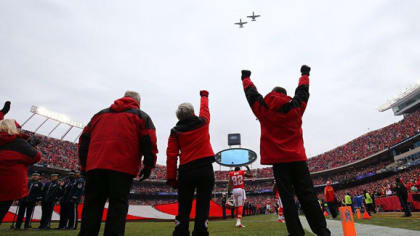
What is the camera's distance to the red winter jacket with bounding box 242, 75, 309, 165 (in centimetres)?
327

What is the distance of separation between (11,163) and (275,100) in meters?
4.32

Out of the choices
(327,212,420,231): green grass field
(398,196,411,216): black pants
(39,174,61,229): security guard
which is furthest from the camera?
(398,196,411,216): black pants

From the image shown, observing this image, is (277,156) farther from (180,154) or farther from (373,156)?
(373,156)

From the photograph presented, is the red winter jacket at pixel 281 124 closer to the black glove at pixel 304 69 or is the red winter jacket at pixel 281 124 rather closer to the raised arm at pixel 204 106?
the black glove at pixel 304 69

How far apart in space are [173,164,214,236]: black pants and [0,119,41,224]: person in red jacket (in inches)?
111

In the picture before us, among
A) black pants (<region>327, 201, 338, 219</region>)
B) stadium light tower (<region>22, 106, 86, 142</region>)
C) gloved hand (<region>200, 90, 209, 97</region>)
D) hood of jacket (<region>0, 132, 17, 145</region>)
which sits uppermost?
stadium light tower (<region>22, 106, 86, 142</region>)

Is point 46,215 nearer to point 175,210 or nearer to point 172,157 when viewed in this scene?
point 172,157

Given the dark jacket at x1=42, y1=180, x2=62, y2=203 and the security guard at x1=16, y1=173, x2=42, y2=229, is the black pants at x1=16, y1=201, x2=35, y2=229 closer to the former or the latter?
the security guard at x1=16, y1=173, x2=42, y2=229

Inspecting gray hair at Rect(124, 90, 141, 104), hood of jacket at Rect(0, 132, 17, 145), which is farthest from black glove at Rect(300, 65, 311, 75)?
hood of jacket at Rect(0, 132, 17, 145)

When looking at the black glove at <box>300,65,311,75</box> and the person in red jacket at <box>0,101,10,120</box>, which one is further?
the person in red jacket at <box>0,101,10,120</box>

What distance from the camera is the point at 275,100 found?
3426mm

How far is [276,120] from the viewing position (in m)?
3.38

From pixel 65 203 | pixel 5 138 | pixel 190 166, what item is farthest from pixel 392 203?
pixel 5 138

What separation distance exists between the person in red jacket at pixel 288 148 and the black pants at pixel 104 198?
1.86 meters
